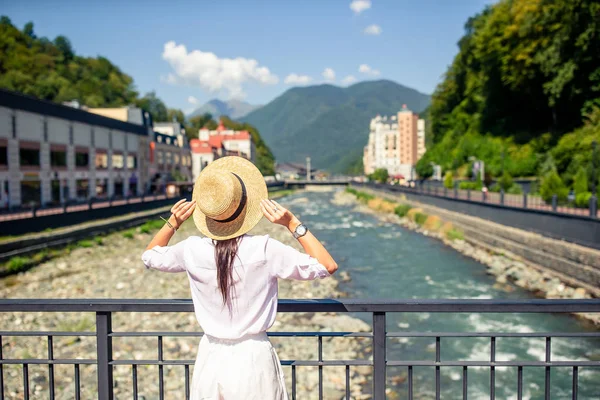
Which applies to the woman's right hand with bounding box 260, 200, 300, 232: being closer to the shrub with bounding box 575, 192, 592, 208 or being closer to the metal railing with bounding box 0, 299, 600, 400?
the metal railing with bounding box 0, 299, 600, 400

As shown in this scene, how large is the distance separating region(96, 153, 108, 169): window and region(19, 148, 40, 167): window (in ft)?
29.7

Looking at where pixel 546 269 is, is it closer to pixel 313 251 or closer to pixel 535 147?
pixel 313 251

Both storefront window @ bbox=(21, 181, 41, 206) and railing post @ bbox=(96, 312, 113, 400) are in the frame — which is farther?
storefront window @ bbox=(21, 181, 41, 206)

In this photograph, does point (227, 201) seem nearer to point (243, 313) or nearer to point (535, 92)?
point (243, 313)

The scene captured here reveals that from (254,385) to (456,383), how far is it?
9.71 meters

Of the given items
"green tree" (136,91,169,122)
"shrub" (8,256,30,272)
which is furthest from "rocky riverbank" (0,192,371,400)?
"green tree" (136,91,169,122)

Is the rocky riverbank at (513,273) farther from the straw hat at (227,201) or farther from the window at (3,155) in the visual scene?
the window at (3,155)

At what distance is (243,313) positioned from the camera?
2.47 metres

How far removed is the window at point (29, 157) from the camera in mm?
31750

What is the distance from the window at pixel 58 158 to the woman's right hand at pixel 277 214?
36.8 m

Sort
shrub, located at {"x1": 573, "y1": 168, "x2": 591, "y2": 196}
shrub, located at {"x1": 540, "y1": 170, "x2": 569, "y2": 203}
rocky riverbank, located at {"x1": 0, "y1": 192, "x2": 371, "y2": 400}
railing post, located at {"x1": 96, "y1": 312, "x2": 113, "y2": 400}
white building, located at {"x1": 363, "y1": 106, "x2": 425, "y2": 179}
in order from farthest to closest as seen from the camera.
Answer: white building, located at {"x1": 363, "y1": 106, "x2": 425, "y2": 179} < shrub, located at {"x1": 540, "y1": 170, "x2": 569, "y2": 203} < shrub, located at {"x1": 573, "y1": 168, "x2": 591, "y2": 196} < rocky riverbank, located at {"x1": 0, "y1": 192, "x2": 371, "y2": 400} < railing post, located at {"x1": 96, "y1": 312, "x2": 113, "y2": 400}

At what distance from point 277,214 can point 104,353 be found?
1.61 metres

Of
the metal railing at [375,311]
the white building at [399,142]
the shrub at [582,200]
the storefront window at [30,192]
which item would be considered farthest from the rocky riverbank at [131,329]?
the white building at [399,142]

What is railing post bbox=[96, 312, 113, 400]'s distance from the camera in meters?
3.16
